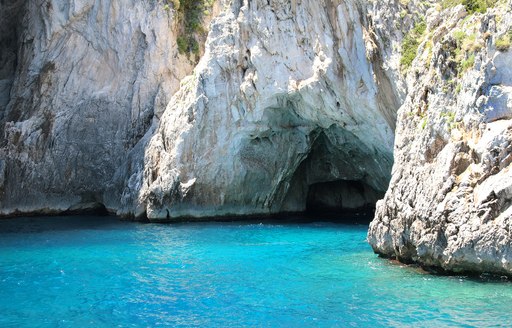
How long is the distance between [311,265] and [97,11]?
82.3 feet

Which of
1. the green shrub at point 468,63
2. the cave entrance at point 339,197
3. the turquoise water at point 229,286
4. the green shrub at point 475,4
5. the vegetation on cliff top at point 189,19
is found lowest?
the turquoise water at point 229,286

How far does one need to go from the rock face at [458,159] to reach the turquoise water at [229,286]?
80 cm

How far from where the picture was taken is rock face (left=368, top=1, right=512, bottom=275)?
14352mm

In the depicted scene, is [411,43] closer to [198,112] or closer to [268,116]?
[268,116]

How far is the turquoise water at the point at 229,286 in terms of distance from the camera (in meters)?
13.1

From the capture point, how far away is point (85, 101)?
3706 centimetres

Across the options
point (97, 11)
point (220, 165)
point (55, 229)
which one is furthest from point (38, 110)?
point (220, 165)

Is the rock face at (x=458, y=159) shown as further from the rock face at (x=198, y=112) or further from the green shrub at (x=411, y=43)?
the rock face at (x=198, y=112)

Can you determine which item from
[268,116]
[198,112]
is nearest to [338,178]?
[268,116]

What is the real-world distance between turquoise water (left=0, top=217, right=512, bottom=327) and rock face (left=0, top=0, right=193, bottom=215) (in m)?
11.4

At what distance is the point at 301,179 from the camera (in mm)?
36312

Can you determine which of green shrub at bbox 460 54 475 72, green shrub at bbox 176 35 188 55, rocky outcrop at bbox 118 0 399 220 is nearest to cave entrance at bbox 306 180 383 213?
rocky outcrop at bbox 118 0 399 220

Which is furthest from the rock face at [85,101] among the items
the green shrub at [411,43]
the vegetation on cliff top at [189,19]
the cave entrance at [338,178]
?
the green shrub at [411,43]

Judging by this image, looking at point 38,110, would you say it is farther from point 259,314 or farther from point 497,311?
point 497,311
